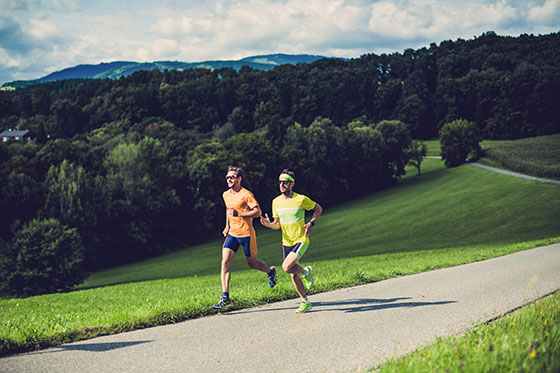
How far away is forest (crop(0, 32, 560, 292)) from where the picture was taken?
5588 cm

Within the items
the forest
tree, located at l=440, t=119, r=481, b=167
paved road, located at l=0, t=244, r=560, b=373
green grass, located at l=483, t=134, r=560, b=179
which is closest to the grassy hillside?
green grass, located at l=483, t=134, r=560, b=179

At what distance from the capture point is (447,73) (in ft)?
399

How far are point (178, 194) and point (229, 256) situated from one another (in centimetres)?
5882

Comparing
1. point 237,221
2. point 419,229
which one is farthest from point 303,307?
point 419,229

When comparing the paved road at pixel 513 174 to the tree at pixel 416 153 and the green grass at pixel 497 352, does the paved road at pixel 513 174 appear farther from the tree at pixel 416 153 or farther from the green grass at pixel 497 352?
the green grass at pixel 497 352

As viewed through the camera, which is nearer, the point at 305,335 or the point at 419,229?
the point at 305,335

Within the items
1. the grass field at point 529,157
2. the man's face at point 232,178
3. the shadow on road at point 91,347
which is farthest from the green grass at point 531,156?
the shadow on road at point 91,347

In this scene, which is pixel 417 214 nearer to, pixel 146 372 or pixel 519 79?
pixel 146 372

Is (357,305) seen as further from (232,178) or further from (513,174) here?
(513,174)

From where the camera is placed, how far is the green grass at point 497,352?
4.83m

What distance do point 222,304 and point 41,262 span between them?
32406 mm

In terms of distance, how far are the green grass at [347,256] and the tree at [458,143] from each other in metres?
14.5

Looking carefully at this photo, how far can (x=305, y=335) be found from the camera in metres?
7.36

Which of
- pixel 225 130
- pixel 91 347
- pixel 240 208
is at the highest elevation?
pixel 225 130
